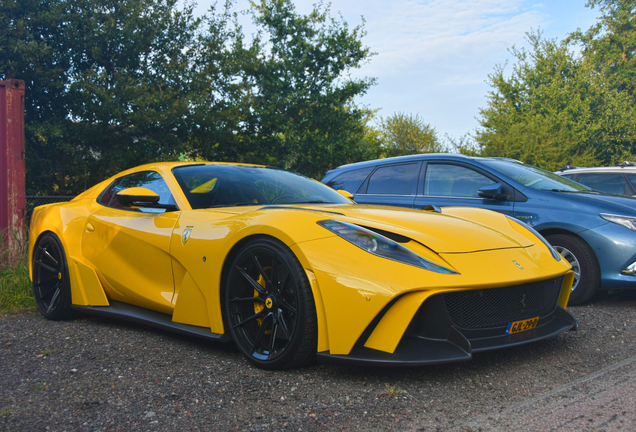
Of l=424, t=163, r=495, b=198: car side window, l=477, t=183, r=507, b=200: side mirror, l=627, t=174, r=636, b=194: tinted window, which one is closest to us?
l=477, t=183, r=507, b=200: side mirror

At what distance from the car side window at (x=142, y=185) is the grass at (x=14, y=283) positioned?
54.5 inches

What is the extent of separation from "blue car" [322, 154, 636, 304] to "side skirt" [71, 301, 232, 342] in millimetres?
2920

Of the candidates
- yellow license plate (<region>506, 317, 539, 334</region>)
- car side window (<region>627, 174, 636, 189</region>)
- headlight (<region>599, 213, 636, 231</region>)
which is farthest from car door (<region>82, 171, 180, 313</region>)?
car side window (<region>627, 174, 636, 189</region>)

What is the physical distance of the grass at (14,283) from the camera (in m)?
4.78

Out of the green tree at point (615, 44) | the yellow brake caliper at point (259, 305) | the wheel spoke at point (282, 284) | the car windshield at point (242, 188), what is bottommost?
the yellow brake caliper at point (259, 305)

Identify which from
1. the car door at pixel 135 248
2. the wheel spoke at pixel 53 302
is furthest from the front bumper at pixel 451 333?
the wheel spoke at pixel 53 302

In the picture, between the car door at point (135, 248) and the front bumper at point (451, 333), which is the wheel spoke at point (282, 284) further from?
the car door at point (135, 248)

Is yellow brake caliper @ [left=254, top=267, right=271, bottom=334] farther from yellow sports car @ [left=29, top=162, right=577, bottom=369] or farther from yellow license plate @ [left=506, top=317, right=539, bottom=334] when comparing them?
yellow license plate @ [left=506, top=317, right=539, bottom=334]

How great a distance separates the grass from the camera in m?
4.78

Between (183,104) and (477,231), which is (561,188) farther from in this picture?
(183,104)

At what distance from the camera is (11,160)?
6.49 metres

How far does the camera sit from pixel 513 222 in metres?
3.60

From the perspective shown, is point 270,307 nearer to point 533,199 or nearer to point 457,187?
point 533,199

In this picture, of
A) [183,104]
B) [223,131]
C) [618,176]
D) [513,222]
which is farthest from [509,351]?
[223,131]
